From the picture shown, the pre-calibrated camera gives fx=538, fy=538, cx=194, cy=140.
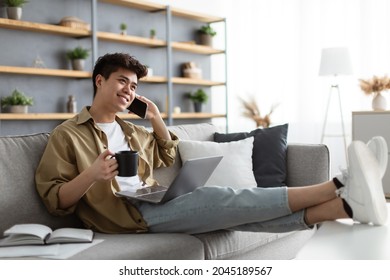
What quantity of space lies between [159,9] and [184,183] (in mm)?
3862

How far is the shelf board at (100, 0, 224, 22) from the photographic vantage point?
523 cm

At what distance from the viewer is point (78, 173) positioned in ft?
7.14

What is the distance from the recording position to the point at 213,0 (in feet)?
20.6

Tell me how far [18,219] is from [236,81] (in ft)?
15.2

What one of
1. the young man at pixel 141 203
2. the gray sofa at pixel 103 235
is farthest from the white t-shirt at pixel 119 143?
the gray sofa at pixel 103 235

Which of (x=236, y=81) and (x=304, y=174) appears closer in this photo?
(x=304, y=174)

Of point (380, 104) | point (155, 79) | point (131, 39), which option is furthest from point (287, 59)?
point (131, 39)

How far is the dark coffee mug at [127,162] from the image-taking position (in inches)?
74.1

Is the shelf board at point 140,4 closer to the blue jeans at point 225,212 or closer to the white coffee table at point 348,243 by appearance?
the blue jeans at point 225,212

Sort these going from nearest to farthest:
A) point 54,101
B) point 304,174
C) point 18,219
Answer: point 18,219 < point 304,174 < point 54,101

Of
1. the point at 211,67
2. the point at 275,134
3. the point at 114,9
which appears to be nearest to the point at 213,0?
the point at 211,67

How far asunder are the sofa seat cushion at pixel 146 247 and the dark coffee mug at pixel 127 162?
256 mm

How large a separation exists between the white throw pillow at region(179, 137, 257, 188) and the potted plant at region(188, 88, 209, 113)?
302cm

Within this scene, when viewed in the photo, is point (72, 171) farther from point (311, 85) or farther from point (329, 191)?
point (311, 85)
